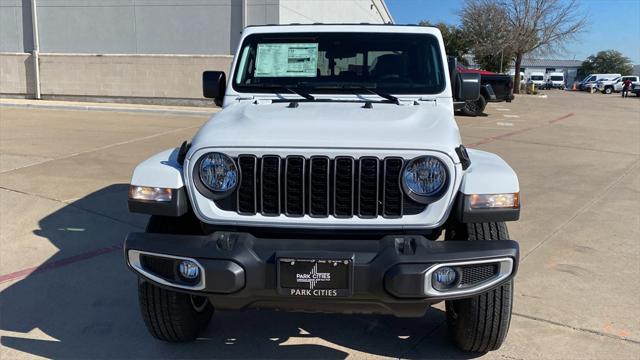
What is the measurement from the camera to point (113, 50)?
65.2 feet

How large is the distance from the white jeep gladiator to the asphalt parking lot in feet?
1.35

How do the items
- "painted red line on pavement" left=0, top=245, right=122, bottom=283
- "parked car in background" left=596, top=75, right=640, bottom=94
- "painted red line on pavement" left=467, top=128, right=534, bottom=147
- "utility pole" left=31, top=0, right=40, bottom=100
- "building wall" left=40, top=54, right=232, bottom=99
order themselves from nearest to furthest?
"painted red line on pavement" left=0, top=245, right=122, bottom=283, "painted red line on pavement" left=467, top=128, right=534, bottom=147, "building wall" left=40, top=54, right=232, bottom=99, "utility pole" left=31, top=0, right=40, bottom=100, "parked car in background" left=596, top=75, right=640, bottom=94

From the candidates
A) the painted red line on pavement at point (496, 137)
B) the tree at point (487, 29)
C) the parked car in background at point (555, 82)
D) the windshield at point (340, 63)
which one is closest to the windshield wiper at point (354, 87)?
the windshield at point (340, 63)

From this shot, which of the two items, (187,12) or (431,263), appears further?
(187,12)

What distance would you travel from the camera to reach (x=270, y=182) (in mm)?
2830

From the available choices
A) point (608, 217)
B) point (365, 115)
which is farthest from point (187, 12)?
point (365, 115)

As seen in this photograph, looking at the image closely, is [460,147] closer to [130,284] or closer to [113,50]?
[130,284]

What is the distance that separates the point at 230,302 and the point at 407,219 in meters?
0.97

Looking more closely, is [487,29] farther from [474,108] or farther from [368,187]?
[368,187]

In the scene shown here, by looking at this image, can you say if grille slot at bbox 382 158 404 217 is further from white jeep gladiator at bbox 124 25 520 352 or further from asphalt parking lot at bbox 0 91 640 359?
asphalt parking lot at bbox 0 91 640 359

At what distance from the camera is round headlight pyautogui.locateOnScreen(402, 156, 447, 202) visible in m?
2.80

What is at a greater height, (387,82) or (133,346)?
(387,82)

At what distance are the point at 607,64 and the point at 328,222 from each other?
9855 cm

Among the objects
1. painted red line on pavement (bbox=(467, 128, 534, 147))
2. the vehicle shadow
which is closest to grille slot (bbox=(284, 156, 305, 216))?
the vehicle shadow
